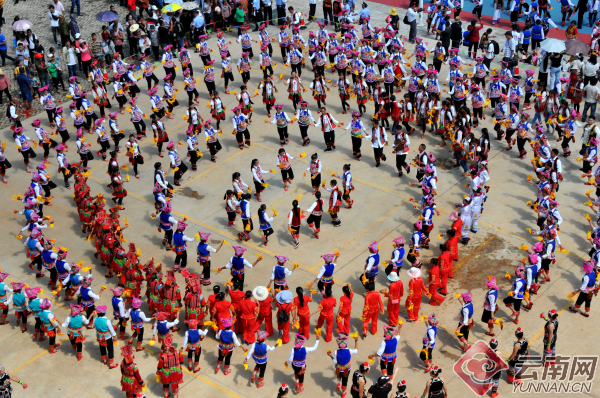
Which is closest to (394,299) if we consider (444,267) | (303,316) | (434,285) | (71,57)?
(434,285)

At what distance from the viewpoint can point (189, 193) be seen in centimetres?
2320

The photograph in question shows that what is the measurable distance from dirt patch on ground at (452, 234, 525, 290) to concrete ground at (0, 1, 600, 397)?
0.04 meters

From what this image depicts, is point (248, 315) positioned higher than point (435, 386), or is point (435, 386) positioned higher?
point (435, 386)

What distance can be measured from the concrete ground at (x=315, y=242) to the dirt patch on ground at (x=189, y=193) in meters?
0.03

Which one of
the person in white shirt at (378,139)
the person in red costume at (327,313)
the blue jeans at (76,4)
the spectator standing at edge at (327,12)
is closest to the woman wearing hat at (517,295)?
the person in red costume at (327,313)

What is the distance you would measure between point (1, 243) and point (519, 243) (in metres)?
15.1

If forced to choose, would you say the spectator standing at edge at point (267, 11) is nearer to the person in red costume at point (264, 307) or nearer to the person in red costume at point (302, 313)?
the person in red costume at point (264, 307)

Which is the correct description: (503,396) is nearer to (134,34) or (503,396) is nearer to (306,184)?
(306,184)

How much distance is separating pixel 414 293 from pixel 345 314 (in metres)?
1.79

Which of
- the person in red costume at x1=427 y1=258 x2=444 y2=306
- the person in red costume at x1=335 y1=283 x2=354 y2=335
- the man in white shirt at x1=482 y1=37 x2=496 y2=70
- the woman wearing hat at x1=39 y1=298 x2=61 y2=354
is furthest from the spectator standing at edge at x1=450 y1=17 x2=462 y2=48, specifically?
the woman wearing hat at x1=39 y1=298 x2=61 y2=354

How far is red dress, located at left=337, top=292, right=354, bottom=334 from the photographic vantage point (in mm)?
16344

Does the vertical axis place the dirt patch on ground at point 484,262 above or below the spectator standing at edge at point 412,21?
below

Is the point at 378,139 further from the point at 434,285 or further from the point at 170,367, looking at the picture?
the point at 170,367

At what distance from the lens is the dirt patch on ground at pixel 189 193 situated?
75.6ft
